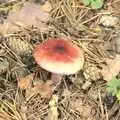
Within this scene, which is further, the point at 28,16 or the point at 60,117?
the point at 28,16

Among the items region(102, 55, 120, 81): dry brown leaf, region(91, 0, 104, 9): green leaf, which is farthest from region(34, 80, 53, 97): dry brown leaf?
region(91, 0, 104, 9): green leaf

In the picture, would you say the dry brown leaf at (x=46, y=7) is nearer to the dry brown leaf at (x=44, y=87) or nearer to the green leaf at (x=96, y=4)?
the green leaf at (x=96, y=4)

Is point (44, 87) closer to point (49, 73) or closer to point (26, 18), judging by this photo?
point (49, 73)

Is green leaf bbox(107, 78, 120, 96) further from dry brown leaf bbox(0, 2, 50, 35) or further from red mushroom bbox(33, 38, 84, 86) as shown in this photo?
dry brown leaf bbox(0, 2, 50, 35)

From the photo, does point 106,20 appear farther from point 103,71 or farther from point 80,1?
point 103,71

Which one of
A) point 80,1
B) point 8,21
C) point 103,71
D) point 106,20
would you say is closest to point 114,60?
point 103,71

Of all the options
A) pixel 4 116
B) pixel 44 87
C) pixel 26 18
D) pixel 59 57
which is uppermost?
pixel 26 18

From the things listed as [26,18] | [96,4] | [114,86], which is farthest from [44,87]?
[96,4]
